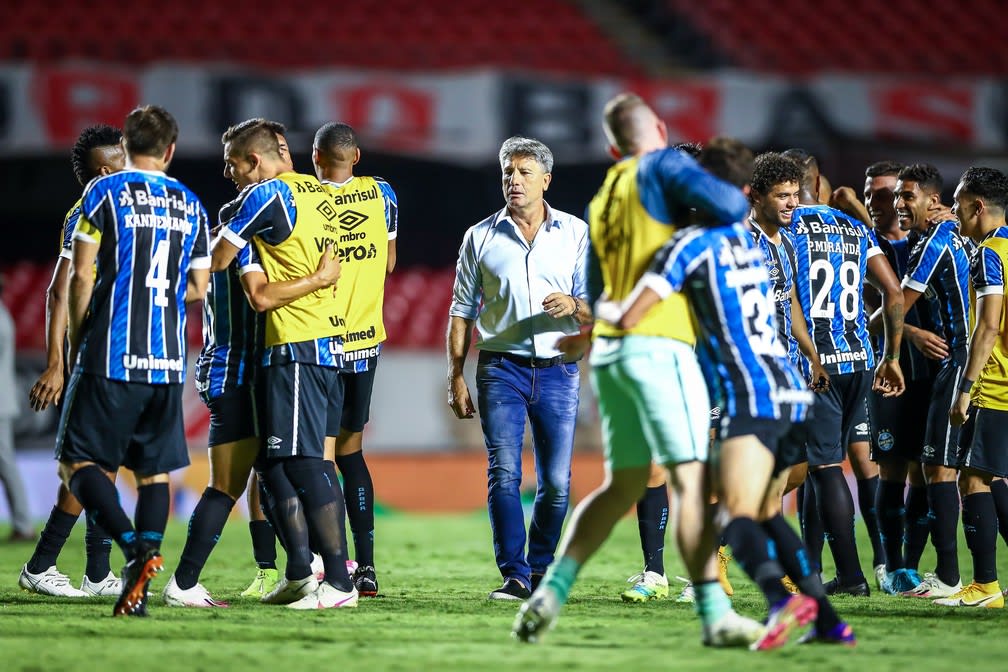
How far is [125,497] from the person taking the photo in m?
12.1

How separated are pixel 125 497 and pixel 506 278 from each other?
653 centimetres

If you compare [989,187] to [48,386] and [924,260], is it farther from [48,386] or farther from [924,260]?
[48,386]

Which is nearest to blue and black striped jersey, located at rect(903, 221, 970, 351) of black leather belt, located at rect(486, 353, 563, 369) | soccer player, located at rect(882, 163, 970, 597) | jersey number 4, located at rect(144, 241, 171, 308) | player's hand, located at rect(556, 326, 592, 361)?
soccer player, located at rect(882, 163, 970, 597)

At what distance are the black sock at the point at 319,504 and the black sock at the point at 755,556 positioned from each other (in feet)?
6.53

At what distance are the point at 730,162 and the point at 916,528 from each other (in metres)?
3.23

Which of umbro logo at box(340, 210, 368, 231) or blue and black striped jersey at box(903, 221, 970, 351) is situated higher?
umbro logo at box(340, 210, 368, 231)

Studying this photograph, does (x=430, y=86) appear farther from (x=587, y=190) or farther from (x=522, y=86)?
(x=587, y=190)

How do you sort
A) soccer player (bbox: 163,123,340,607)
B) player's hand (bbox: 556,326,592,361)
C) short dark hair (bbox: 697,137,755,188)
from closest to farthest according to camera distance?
short dark hair (bbox: 697,137,755,188)
player's hand (bbox: 556,326,592,361)
soccer player (bbox: 163,123,340,607)

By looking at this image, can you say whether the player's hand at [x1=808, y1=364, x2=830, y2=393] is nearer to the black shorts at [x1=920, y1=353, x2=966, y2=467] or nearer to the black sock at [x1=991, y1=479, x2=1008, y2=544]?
the black shorts at [x1=920, y1=353, x2=966, y2=467]

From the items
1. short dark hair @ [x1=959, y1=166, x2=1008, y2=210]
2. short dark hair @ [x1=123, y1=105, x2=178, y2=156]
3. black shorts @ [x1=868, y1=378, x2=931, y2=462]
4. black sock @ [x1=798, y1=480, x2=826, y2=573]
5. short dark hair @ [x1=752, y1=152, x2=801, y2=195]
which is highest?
short dark hair @ [x1=123, y1=105, x2=178, y2=156]

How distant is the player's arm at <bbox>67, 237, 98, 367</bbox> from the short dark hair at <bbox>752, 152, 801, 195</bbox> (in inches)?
126

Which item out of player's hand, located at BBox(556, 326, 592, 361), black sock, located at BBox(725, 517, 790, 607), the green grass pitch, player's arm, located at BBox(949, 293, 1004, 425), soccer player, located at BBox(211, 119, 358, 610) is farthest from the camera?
player's arm, located at BBox(949, 293, 1004, 425)

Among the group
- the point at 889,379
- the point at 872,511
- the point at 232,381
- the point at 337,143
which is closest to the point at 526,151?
the point at 337,143

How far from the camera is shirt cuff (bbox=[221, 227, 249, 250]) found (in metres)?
5.99
